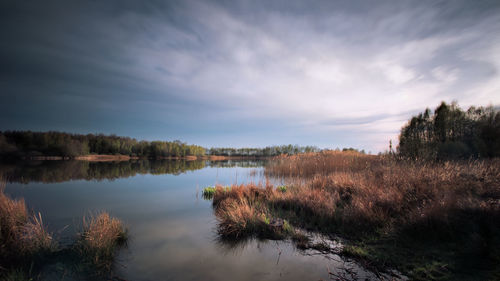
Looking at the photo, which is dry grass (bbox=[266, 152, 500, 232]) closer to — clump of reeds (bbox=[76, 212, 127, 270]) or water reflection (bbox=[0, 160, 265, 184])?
clump of reeds (bbox=[76, 212, 127, 270])

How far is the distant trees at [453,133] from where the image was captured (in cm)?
1605

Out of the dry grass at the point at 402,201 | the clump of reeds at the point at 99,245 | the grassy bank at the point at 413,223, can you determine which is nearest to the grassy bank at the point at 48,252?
the clump of reeds at the point at 99,245

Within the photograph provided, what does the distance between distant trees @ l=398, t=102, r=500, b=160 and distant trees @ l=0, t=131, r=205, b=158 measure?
83.3 metres

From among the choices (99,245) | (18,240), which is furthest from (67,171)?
(99,245)

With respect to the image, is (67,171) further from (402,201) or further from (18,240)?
(402,201)

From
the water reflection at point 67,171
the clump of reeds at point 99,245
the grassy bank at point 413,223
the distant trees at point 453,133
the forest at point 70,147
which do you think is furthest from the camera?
the forest at point 70,147

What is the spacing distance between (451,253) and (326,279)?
244cm

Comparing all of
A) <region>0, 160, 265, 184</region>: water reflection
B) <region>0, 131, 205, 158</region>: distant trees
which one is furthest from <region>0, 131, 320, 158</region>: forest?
<region>0, 160, 265, 184</region>: water reflection

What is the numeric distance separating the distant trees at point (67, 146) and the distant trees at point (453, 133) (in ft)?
273

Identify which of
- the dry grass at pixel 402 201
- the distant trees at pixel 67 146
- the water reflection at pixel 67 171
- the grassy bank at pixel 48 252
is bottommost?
the water reflection at pixel 67 171

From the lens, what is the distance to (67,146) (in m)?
62.6

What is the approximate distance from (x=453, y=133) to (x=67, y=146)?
8753 centimetres

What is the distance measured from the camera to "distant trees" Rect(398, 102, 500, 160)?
52.6 ft

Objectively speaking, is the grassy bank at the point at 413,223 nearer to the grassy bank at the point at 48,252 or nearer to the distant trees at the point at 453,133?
the grassy bank at the point at 48,252
